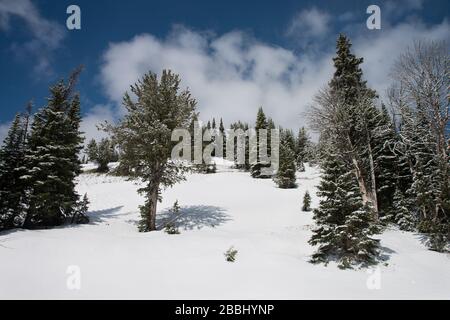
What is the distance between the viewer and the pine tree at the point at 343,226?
411 inches

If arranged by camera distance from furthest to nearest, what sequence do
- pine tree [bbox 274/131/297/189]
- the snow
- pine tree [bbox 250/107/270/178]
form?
pine tree [bbox 250/107/270/178] < pine tree [bbox 274/131/297/189] < the snow

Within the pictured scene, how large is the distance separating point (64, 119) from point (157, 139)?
750 centimetres

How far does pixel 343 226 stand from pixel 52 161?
56.7 feet

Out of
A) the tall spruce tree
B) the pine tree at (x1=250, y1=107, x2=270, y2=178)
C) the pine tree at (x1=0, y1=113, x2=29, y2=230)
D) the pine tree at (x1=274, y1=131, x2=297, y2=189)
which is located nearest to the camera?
the pine tree at (x1=0, y1=113, x2=29, y2=230)

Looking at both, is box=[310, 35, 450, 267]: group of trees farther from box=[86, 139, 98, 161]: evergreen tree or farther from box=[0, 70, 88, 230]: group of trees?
box=[86, 139, 98, 161]: evergreen tree

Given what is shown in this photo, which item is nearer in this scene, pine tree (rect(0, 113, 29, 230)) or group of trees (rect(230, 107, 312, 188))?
pine tree (rect(0, 113, 29, 230))

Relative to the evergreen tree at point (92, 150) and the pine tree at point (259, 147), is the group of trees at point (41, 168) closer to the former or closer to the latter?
the pine tree at point (259, 147)


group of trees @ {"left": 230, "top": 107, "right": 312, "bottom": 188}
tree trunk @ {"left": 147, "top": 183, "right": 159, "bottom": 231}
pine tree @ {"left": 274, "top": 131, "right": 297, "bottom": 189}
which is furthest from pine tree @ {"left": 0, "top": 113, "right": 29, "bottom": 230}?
pine tree @ {"left": 274, "top": 131, "right": 297, "bottom": 189}

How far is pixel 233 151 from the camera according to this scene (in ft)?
269

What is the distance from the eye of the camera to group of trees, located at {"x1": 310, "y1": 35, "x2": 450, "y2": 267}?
1070 cm

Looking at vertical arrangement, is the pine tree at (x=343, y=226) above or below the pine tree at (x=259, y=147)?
below

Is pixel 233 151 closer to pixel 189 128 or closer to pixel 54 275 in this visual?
pixel 189 128

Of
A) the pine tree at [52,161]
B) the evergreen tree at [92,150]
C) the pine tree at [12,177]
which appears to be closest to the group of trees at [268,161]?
the pine tree at [52,161]

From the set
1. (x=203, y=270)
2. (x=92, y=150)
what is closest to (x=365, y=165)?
(x=203, y=270)
